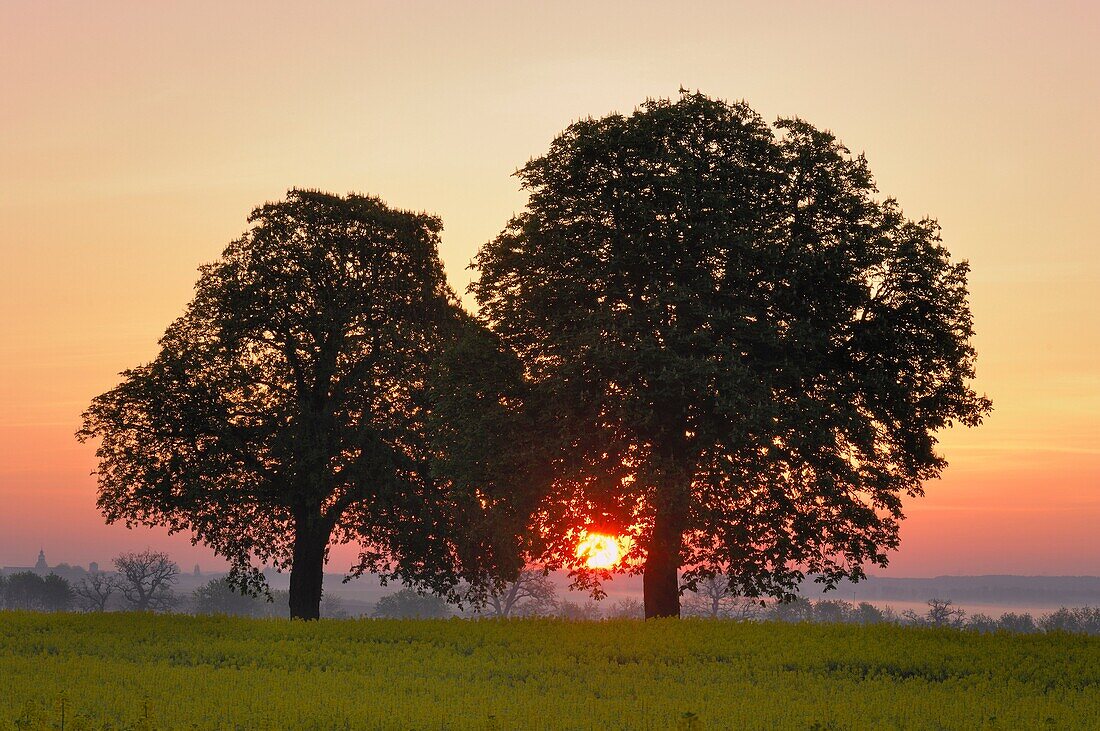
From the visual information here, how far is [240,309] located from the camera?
40594 millimetres

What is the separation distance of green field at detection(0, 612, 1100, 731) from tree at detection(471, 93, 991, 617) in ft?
11.4

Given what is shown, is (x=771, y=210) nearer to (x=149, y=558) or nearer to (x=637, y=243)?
(x=637, y=243)

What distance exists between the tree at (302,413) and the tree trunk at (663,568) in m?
6.75

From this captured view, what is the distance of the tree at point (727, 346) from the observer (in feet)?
102

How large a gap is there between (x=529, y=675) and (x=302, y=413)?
716 inches

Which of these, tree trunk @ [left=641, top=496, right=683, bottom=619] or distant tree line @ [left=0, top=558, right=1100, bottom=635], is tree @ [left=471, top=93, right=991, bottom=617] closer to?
tree trunk @ [left=641, top=496, right=683, bottom=619]

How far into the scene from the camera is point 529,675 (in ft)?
76.5

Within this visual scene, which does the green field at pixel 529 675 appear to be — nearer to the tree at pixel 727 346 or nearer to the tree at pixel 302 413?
the tree at pixel 727 346

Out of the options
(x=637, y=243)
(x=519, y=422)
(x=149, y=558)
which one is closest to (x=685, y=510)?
(x=519, y=422)

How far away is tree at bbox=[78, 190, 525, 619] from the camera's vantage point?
38938mm

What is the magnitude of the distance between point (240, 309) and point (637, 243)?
15906 mm

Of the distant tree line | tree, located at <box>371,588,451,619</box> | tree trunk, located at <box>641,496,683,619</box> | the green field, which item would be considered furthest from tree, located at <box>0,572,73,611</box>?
tree trunk, located at <box>641,496,683,619</box>

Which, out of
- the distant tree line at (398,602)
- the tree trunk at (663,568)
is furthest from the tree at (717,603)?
the tree trunk at (663,568)

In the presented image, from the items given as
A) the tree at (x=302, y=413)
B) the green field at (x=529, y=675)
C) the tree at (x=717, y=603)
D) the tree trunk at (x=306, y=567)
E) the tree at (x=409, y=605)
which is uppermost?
the tree at (x=302, y=413)
